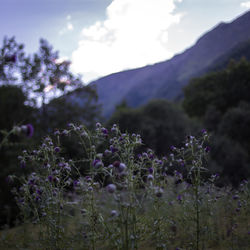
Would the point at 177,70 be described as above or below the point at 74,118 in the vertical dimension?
above

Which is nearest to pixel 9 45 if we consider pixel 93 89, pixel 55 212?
pixel 93 89

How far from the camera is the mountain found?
1891 cm

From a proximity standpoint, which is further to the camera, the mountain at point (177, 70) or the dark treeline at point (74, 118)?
the mountain at point (177, 70)

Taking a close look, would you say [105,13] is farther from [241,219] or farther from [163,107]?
[163,107]

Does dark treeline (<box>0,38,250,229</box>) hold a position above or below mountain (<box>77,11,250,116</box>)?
below

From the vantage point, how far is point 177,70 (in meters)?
47.2

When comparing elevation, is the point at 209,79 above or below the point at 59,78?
below

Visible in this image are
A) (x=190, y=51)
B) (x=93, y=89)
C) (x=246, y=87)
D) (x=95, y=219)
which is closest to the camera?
(x=95, y=219)

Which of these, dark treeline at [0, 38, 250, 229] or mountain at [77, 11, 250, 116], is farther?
mountain at [77, 11, 250, 116]

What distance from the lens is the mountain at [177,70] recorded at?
18906 mm

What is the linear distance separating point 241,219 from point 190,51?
37100mm

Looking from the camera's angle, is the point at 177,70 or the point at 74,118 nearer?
the point at 74,118

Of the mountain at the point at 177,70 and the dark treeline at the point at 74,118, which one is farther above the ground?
the mountain at the point at 177,70

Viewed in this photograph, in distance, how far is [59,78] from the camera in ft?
52.5
